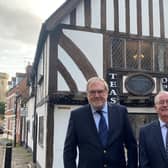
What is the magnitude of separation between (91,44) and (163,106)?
641 cm

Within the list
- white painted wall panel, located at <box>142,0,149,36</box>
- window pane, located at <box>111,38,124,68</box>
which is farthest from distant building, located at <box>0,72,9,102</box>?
white painted wall panel, located at <box>142,0,149,36</box>

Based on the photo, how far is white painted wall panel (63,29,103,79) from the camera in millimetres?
8797

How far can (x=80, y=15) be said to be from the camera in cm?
902

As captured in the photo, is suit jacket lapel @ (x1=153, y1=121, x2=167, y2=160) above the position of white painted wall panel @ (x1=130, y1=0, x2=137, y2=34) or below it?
below

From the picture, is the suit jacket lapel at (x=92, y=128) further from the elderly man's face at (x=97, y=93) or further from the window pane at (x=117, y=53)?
the window pane at (x=117, y=53)

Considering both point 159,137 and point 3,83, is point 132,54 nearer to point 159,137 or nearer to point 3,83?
point 159,137

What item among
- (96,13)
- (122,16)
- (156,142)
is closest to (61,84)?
(96,13)

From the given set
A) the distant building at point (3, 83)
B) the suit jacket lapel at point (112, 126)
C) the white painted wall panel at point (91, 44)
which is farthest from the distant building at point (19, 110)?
the distant building at point (3, 83)

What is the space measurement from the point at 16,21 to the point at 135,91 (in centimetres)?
883

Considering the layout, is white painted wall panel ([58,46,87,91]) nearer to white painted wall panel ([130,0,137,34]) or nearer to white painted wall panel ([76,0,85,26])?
white painted wall panel ([76,0,85,26])

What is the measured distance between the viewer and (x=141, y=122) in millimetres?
9422

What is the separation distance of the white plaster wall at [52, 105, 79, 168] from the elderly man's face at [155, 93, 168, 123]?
227 inches

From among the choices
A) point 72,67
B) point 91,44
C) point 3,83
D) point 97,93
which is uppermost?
point 3,83

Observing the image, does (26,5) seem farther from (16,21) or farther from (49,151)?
(49,151)
